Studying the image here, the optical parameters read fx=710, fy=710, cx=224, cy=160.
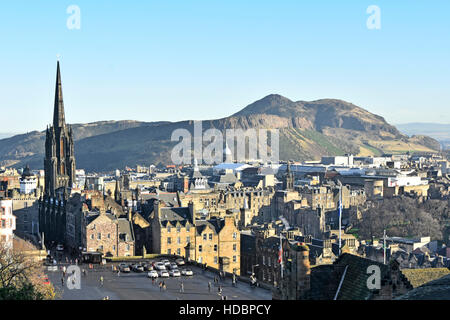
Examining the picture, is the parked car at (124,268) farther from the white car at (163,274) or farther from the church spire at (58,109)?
the church spire at (58,109)

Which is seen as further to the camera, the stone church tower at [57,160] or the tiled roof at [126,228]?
the stone church tower at [57,160]

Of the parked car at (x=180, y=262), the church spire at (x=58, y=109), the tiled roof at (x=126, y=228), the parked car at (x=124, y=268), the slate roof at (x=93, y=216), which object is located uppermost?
the church spire at (x=58, y=109)

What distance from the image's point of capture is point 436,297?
22953mm

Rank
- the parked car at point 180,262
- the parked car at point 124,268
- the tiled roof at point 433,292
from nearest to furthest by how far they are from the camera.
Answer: the tiled roof at point 433,292
the parked car at point 124,268
the parked car at point 180,262

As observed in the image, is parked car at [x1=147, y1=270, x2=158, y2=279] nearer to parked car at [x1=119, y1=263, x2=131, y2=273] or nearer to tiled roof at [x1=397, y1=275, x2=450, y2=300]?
parked car at [x1=119, y1=263, x2=131, y2=273]

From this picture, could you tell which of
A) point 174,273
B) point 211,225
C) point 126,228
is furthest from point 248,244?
point 174,273

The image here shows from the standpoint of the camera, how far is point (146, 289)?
179 ft

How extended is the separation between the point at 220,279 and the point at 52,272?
15.5 m

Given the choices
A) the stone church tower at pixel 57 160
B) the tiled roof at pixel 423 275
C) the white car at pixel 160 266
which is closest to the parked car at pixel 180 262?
the white car at pixel 160 266

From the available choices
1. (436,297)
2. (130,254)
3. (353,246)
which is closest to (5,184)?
(130,254)

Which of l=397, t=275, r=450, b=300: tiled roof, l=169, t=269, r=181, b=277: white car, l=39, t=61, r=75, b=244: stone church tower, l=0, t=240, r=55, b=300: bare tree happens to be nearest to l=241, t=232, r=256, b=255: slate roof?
l=169, t=269, r=181, b=277: white car

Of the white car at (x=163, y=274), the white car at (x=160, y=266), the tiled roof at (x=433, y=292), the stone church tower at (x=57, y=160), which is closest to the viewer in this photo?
the tiled roof at (x=433, y=292)

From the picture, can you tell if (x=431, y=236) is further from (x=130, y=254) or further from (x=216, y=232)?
(x=130, y=254)

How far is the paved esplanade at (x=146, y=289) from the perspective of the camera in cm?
5125
